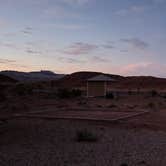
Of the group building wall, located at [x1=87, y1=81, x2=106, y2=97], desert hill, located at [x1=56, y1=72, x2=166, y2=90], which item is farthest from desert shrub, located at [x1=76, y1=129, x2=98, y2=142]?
desert hill, located at [x1=56, y1=72, x2=166, y2=90]

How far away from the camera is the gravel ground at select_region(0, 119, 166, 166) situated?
998 cm

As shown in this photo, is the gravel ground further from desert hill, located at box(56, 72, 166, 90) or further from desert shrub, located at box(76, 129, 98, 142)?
desert hill, located at box(56, 72, 166, 90)

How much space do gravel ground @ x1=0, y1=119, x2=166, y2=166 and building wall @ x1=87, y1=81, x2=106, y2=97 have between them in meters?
37.0

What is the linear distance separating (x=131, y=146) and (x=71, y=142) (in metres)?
2.18

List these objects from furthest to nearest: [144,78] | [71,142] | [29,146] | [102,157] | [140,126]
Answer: [144,78], [140,126], [71,142], [29,146], [102,157]

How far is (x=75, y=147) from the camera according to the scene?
11984 mm

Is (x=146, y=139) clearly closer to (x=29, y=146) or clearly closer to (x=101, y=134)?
(x=101, y=134)

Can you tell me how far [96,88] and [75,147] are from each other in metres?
42.3

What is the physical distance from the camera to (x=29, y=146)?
12102mm

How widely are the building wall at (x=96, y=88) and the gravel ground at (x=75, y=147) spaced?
121 feet

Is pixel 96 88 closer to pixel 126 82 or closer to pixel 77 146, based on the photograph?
pixel 77 146

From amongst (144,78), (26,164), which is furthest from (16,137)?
(144,78)

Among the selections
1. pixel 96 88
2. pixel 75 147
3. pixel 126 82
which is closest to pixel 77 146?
pixel 75 147

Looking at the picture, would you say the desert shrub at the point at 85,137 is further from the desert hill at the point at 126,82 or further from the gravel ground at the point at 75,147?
the desert hill at the point at 126,82
